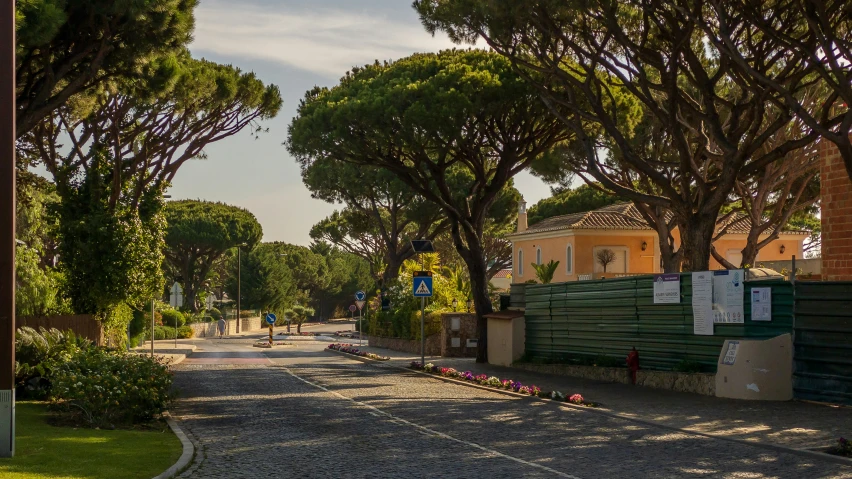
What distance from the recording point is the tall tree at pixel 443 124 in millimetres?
30547

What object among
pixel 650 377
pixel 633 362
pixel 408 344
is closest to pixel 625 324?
pixel 633 362

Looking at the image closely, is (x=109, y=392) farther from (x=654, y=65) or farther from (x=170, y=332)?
(x=170, y=332)

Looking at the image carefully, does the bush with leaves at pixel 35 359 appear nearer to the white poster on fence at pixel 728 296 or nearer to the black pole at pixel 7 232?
the black pole at pixel 7 232

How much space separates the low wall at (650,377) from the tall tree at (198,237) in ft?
198

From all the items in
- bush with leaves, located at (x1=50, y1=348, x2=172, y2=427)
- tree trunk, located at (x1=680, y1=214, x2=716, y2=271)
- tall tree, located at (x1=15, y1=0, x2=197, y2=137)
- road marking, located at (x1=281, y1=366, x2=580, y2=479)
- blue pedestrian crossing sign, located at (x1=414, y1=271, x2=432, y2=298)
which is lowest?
road marking, located at (x1=281, y1=366, x2=580, y2=479)

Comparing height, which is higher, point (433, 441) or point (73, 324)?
point (73, 324)

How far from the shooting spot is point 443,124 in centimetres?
3045

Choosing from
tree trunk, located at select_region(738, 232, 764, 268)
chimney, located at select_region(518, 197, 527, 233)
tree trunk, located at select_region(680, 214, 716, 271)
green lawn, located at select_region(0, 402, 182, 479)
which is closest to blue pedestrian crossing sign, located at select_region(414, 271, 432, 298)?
tree trunk, located at select_region(680, 214, 716, 271)

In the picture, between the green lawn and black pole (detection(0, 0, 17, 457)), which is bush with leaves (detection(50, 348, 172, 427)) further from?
black pole (detection(0, 0, 17, 457))

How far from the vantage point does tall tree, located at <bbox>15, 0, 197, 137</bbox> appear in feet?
73.3

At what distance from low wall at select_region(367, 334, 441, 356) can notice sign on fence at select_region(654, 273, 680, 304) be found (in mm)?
18287

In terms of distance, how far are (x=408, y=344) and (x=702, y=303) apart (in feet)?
78.6

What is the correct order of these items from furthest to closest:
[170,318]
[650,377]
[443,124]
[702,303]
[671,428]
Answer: [170,318] < [443,124] < [650,377] < [702,303] < [671,428]

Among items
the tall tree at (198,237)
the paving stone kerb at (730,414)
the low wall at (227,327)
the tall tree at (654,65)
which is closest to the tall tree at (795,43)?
the tall tree at (654,65)
